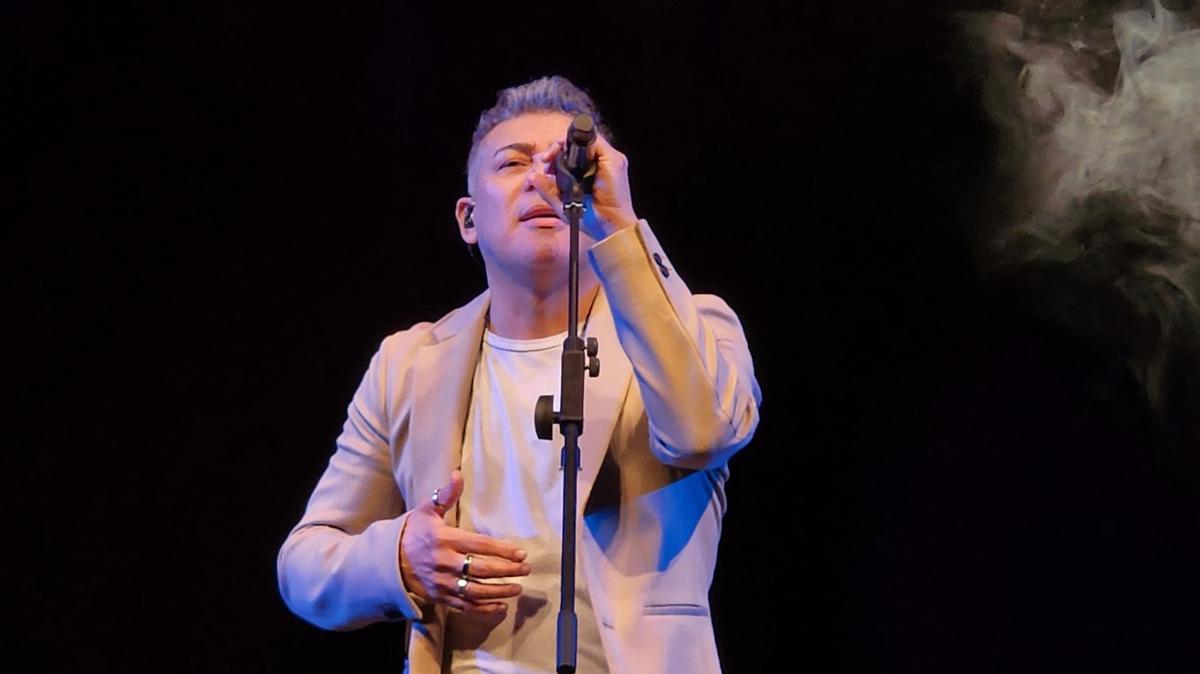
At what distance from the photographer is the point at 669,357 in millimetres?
1869

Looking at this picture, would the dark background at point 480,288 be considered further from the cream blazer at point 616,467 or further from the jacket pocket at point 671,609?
the jacket pocket at point 671,609

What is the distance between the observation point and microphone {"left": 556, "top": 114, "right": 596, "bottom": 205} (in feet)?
5.76

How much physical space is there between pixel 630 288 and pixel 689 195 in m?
1.40

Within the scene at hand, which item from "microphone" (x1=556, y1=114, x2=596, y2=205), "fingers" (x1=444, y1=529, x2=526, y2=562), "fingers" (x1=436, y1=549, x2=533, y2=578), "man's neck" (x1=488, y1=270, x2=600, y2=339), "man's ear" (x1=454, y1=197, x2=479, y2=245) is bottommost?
"fingers" (x1=436, y1=549, x2=533, y2=578)

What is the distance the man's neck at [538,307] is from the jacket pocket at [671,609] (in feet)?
1.98

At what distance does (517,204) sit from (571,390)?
0.74 metres

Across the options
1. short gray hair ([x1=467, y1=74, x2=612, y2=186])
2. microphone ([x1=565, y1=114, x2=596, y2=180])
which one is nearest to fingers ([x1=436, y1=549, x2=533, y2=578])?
microphone ([x1=565, y1=114, x2=596, y2=180])

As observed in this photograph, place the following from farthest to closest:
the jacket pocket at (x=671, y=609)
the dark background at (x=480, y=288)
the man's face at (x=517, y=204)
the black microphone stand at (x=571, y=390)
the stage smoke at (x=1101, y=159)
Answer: the stage smoke at (x=1101, y=159) < the dark background at (x=480, y=288) < the man's face at (x=517, y=204) < the jacket pocket at (x=671, y=609) < the black microphone stand at (x=571, y=390)

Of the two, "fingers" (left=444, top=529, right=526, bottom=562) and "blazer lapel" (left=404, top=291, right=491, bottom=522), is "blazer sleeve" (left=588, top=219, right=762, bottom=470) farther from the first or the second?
"blazer lapel" (left=404, top=291, right=491, bottom=522)

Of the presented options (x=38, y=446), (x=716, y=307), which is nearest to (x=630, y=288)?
(x=716, y=307)

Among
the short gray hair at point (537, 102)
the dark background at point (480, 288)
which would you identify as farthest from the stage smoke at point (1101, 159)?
the short gray hair at point (537, 102)

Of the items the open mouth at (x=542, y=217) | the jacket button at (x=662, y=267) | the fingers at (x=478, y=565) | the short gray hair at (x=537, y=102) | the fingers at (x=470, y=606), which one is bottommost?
the fingers at (x=470, y=606)

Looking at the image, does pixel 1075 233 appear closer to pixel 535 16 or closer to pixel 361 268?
pixel 535 16

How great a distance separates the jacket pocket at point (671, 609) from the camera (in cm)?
200
